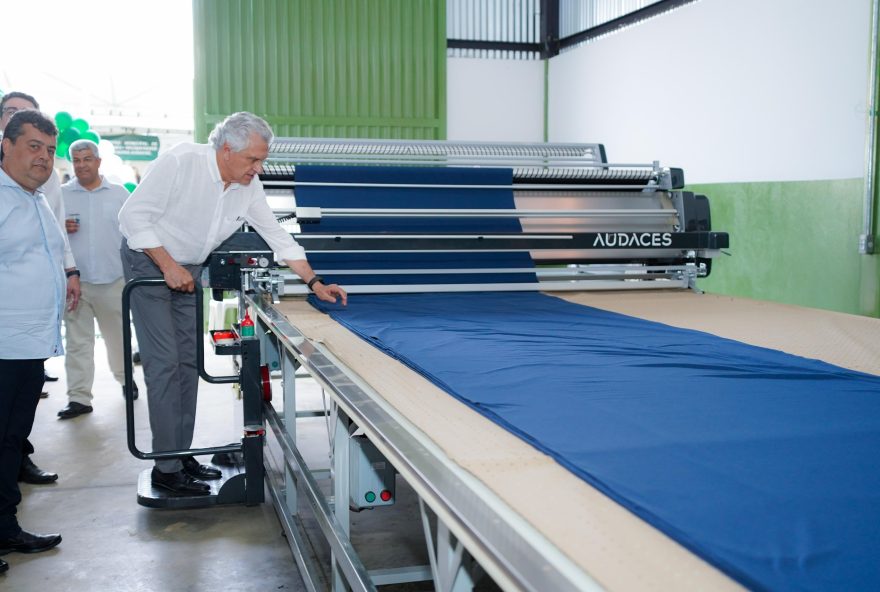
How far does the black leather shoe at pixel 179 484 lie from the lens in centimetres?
363

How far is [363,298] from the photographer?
12.8 ft

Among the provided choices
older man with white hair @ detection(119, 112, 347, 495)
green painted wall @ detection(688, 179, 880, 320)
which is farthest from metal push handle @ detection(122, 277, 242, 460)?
green painted wall @ detection(688, 179, 880, 320)

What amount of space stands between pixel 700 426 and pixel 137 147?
16.3 meters

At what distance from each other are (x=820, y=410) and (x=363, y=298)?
2430 mm

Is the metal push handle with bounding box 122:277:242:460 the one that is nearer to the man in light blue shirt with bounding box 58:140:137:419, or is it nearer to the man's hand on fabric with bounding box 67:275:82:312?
the man's hand on fabric with bounding box 67:275:82:312

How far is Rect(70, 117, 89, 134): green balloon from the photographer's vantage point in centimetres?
693

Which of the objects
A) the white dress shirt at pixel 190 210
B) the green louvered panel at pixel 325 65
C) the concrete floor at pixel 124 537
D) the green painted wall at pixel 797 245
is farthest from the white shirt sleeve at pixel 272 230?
the green louvered panel at pixel 325 65

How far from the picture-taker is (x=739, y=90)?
6488 mm

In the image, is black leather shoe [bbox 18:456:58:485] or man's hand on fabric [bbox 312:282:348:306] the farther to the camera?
black leather shoe [bbox 18:456:58:485]

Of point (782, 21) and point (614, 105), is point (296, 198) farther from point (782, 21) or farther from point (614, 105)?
point (614, 105)

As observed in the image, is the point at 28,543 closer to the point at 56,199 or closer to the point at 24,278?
the point at 24,278

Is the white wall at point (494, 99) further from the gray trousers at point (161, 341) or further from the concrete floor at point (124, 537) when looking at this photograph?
the gray trousers at point (161, 341)

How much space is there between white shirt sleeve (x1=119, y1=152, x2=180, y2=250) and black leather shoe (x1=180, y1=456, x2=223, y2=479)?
112 centimetres

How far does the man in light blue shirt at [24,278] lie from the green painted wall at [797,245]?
185 inches
